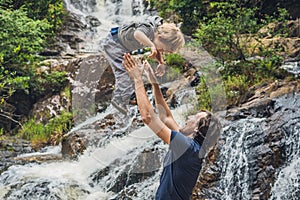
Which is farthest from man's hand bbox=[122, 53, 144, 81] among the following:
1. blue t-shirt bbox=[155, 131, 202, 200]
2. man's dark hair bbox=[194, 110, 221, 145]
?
man's dark hair bbox=[194, 110, 221, 145]

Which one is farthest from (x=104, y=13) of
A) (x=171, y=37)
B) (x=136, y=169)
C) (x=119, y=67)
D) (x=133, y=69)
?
(x=133, y=69)

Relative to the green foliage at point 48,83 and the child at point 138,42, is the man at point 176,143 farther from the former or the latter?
the green foliage at point 48,83

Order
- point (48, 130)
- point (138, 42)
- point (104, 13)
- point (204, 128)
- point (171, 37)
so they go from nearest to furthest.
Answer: point (204, 128) < point (171, 37) < point (138, 42) < point (48, 130) < point (104, 13)

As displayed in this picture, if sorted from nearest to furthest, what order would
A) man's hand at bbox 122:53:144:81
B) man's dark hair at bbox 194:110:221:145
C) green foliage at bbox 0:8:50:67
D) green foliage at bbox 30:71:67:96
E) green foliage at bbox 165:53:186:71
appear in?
man's hand at bbox 122:53:144:81, man's dark hair at bbox 194:110:221:145, green foliage at bbox 0:8:50:67, green foliage at bbox 165:53:186:71, green foliage at bbox 30:71:67:96

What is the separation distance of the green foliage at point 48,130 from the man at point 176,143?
6909mm

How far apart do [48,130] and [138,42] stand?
632 cm

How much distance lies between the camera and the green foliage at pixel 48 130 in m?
9.25

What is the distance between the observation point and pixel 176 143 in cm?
246

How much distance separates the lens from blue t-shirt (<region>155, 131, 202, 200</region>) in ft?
8.13

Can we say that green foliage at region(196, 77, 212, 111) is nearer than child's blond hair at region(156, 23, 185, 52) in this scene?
No

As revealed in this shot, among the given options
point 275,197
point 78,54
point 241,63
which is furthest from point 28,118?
point 275,197

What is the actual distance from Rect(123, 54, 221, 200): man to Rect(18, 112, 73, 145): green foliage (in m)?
6.91

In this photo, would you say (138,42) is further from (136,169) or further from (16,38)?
(16,38)

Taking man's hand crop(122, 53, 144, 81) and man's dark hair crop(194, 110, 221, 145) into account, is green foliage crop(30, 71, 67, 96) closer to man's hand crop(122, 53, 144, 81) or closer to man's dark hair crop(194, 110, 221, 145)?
man's dark hair crop(194, 110, 221, 145)
